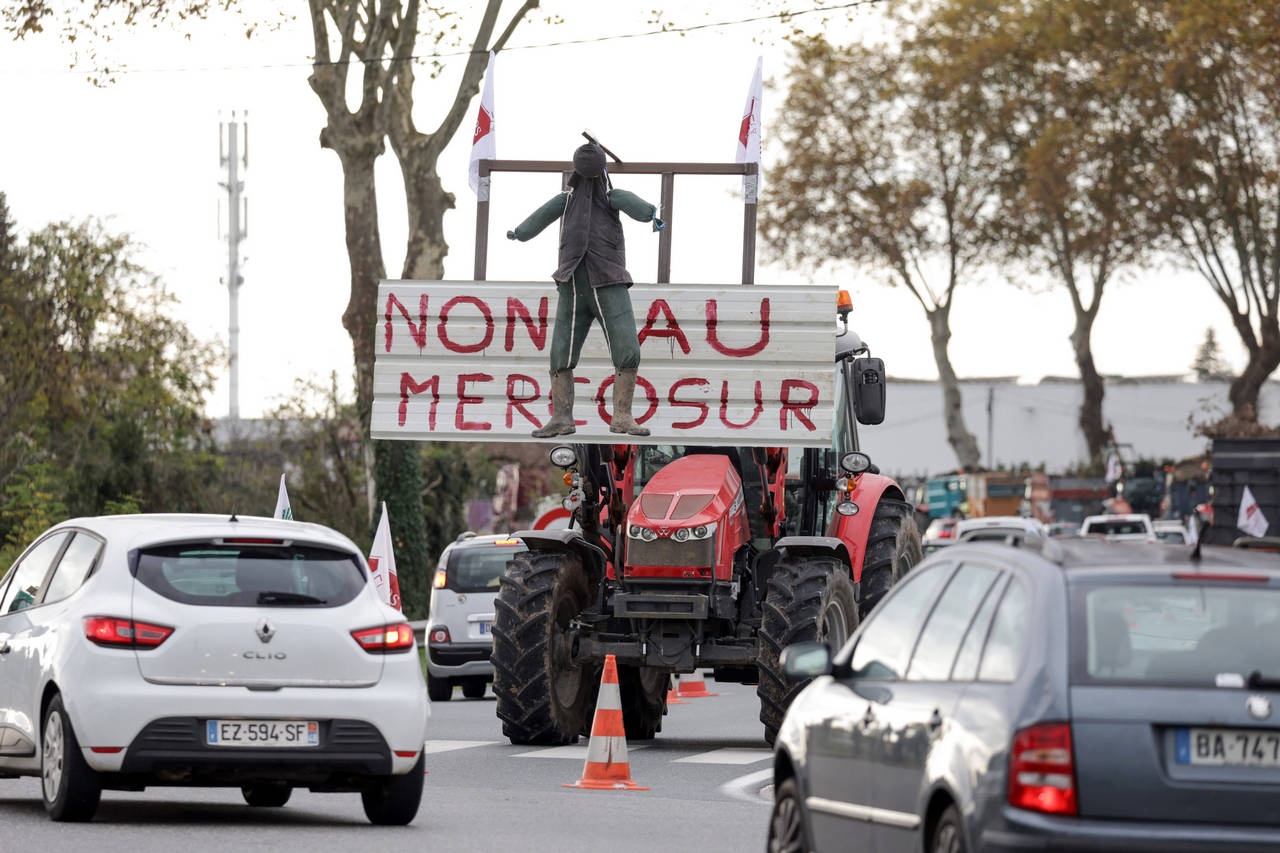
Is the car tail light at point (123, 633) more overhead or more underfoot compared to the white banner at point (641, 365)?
more underfoot

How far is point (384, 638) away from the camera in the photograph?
38.9 feet

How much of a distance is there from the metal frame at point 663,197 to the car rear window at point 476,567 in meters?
6.28

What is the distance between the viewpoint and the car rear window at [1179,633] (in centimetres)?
712

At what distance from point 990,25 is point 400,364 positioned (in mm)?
44862

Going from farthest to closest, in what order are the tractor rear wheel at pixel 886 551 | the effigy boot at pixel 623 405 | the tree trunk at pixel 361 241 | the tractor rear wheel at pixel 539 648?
the tree trunk at pixel 361 241 → the tractor rear wheel at pixel 886 551 → the effigy boot at pixel 623 405 → the tractor rear wheel at pixel 539 648

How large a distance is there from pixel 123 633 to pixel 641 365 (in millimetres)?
7333

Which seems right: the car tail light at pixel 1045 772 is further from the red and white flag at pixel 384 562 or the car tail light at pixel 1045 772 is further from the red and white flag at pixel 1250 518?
the red and white flag at pixel 1250 518

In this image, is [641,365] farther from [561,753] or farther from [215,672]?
[215,672]

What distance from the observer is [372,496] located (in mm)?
38781

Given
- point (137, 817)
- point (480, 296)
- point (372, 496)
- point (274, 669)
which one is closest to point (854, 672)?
point (274, 669)

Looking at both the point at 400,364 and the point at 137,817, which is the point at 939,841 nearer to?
the point at 137,817

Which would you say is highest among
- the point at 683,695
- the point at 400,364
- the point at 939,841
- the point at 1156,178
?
the point at 1156,178

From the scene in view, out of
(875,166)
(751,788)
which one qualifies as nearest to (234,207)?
(875,166)

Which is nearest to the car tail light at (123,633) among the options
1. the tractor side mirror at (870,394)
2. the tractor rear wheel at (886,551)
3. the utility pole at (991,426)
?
the tractor side mirror at (870,394)
